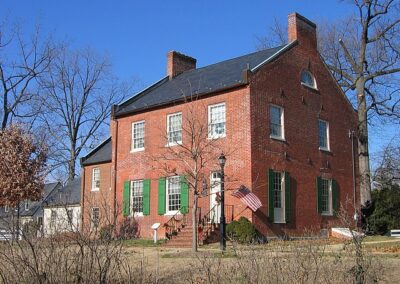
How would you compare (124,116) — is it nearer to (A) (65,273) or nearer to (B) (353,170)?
(B) (353,170)

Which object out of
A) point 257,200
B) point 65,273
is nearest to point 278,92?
point 257,200

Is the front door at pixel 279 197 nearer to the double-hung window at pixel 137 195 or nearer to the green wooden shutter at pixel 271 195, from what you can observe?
the green wooden shutter at pixel 271 195

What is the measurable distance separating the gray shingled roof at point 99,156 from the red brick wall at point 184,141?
3.27 m

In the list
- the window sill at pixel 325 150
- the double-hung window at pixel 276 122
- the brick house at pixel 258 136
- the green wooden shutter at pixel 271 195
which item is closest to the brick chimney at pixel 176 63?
the brick house at pixel 258 136

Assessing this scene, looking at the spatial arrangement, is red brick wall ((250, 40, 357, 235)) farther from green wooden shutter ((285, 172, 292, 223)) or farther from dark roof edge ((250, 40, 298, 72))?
green wooden shutter ((285, 172, 292, 223))

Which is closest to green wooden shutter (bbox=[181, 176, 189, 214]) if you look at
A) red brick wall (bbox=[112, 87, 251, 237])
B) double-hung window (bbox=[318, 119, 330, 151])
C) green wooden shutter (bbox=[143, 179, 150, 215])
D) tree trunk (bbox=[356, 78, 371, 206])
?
red brick wall (bbox=[112, 87, 251, 237])

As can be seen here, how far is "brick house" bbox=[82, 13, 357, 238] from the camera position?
885 inches

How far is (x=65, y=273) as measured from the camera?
24.5ft

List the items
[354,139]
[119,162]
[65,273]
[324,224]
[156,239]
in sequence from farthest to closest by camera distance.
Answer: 1. [354,139]
2. [119,162]
3. [324,224]
4. [156,239]
5. [65,273]

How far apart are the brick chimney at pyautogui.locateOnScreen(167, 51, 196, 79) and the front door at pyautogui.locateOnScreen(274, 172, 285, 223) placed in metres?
10.4

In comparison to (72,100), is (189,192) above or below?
below

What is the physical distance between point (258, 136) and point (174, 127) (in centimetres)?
466

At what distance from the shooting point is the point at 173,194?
24781 mm

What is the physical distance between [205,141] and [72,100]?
102ft
